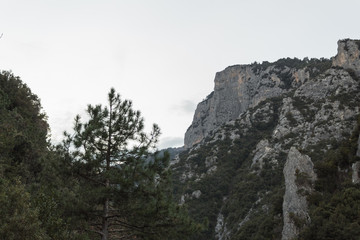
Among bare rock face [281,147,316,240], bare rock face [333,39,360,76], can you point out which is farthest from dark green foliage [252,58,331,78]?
bare rock face [281,147,316,240]

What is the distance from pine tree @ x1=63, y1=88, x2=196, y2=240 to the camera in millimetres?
12258

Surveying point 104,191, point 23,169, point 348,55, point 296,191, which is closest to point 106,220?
point 104,191

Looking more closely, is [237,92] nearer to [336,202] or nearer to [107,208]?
[336,202]

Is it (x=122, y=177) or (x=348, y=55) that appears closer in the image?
(x=122, y=177)

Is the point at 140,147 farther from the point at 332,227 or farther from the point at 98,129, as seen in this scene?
the point at 332,227

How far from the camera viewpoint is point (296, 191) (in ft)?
122

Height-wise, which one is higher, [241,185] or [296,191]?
[296,191]

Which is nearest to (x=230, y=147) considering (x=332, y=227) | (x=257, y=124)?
(x=257, y=124)

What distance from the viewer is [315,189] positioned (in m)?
36.8

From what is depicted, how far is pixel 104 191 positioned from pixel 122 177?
1018mm

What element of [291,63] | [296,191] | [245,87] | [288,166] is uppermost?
[291,63]

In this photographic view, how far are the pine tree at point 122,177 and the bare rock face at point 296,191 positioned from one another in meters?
25.8

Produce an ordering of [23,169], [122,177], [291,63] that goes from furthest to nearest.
Result: [291,63] < [23,169] < [122,177]

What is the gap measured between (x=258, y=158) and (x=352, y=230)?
55637 millimetres
